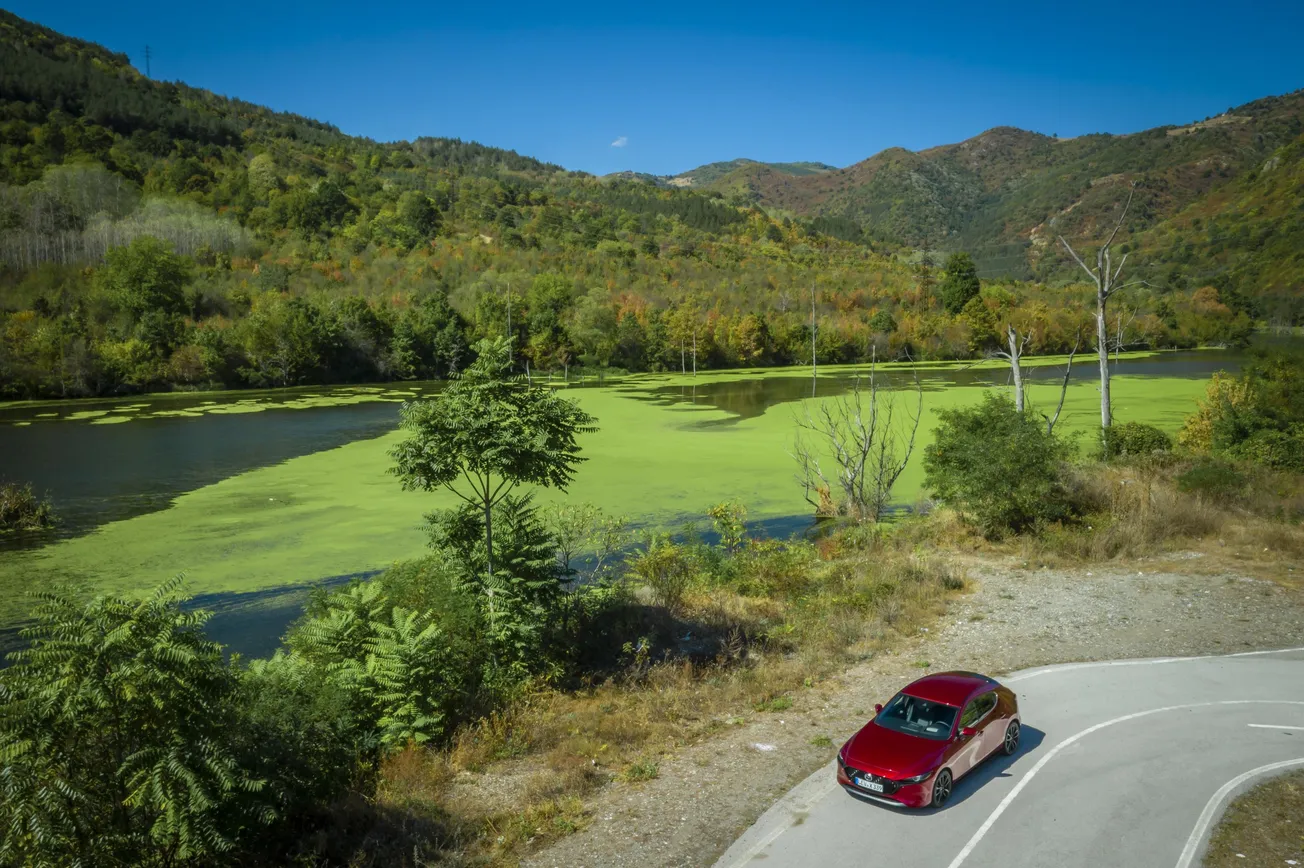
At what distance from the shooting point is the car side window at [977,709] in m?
7.57

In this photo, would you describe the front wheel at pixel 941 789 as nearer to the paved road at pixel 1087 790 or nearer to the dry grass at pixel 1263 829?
the paved road at pixel 1087 790

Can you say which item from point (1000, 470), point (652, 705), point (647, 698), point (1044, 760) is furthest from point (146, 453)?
point (1044, 760)

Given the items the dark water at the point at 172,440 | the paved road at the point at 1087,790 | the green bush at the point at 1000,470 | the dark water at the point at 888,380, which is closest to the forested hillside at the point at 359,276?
the dark water at the point at 888,380

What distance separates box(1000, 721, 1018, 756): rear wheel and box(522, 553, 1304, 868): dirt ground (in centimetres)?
173

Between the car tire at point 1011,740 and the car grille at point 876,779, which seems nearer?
the car grille at point 876,779

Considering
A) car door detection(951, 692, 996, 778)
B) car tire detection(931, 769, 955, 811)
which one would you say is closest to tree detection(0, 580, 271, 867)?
car tire detection(931, 769, 955, 811)

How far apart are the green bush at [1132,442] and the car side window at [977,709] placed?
60.1 feet

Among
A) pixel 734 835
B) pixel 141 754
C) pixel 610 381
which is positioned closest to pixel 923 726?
pixel 734 835

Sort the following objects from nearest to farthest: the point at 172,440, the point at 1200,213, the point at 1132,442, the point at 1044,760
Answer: the point at 1044,760, the point at 1132,442, the point at 172,440, the point at 1200,213

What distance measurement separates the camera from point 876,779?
278 inches

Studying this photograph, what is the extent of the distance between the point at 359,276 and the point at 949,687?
100 m

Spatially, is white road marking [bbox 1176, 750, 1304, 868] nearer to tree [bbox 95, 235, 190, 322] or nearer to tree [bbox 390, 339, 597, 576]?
tree [bbox 390, 339, 597, 576]

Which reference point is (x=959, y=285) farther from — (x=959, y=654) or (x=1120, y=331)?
(x=959, y=654)

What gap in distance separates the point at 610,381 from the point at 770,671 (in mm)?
58494
